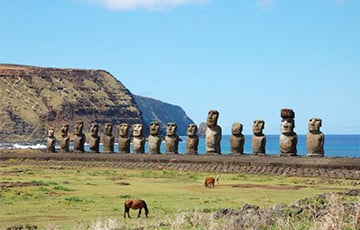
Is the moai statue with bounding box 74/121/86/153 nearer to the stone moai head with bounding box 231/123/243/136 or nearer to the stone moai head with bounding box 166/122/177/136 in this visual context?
the stone moai head with bounding box 166/122/177/136

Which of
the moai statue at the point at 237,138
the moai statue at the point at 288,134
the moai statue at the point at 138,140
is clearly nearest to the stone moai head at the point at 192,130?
the moai statue at the point at 237,138

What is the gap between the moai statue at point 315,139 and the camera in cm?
3005

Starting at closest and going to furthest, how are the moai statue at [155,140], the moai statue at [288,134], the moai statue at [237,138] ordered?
the moai statue at [288,134], the moai statue at [237,138], the moai statue at [155,140]

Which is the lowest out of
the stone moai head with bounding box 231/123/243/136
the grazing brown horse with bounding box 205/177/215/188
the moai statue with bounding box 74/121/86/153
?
the grazing brown horse with bounding box 205/177/215/188

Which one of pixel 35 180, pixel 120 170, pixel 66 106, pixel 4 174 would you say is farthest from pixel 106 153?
pixel 66 106

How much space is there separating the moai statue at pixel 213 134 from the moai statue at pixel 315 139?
500 cm

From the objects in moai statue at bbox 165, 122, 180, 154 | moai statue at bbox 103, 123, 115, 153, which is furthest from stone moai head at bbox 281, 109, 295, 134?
moai statue at bbox 103, 123, 115, 153

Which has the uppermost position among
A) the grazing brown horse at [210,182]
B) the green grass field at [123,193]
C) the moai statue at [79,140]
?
the moai statue at [79,140]

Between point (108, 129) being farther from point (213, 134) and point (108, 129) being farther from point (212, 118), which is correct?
point (213, 134)

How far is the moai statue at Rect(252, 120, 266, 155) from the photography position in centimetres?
3228

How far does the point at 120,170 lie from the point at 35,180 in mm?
6379

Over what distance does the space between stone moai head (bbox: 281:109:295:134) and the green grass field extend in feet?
16.5

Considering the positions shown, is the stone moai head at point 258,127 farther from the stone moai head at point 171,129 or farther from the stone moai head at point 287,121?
the stone moai head at point 171,129

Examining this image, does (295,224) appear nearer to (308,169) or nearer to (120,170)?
(308,169)
